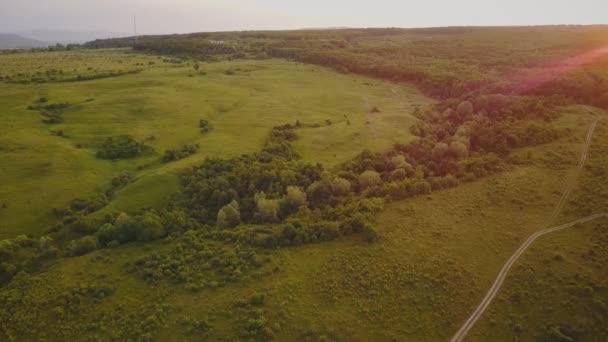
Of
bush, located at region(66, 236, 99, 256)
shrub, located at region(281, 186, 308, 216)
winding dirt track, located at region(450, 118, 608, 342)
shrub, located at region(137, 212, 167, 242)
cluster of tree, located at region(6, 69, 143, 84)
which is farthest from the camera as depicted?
cluster of tree, located at region(6, 69, 143, 84)

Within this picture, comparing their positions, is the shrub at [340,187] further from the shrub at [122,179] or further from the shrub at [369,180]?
the shrub at [122,179]

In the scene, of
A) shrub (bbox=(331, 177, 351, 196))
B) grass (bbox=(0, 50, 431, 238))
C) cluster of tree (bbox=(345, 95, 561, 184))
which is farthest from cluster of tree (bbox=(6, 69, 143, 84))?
shrub (bbox=(331, 177, 351, 196))

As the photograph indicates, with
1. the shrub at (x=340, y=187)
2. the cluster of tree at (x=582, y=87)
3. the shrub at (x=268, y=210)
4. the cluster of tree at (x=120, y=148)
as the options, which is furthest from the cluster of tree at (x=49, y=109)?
the cluster of tree at (x=582, y=87)

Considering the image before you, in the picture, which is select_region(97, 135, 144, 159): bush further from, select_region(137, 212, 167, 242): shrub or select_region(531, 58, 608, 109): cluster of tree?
select_region(531, 58, 608, 109): cluster of tree

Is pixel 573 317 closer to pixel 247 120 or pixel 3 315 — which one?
pixel 3 315

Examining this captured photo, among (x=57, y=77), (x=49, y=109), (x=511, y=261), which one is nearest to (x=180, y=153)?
(x=49, y=109)
